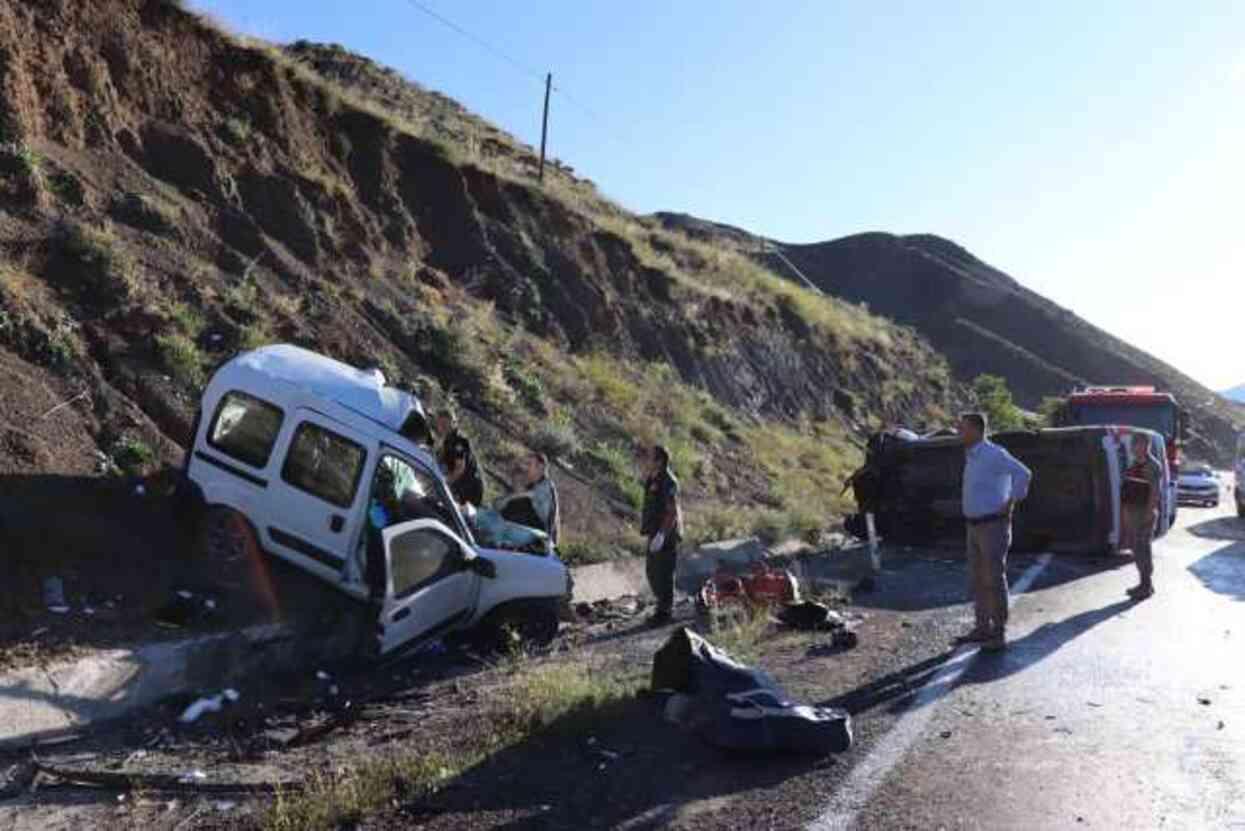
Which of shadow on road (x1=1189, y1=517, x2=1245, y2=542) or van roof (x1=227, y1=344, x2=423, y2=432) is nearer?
van roof (x1=227, y1=344, x2=423, y2=432)

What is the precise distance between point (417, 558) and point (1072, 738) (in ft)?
15.6

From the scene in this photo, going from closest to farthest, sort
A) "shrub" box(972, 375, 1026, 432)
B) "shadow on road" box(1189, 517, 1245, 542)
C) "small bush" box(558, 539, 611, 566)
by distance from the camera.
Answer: "small bush" box(558, 539, 611, 566) < "shadow on road" box(1189, 517, 1245, 542) < "shrub" box(972, 375, 1026, 432)

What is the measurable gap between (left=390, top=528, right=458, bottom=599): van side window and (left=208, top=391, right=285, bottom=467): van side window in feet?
4.25

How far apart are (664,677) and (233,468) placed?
405 cm

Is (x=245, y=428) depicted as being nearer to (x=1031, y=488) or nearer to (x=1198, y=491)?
(x=1031, y=488)

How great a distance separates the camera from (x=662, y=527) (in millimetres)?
11109

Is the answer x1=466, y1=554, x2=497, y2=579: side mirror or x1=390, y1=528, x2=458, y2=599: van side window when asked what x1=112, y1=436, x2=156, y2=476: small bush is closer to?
x1=390, y1=528, x2=458, y2=599: van side window

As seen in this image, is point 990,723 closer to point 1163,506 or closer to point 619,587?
point 619,587

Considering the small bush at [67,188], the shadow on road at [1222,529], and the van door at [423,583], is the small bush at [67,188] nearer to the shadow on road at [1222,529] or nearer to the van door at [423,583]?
the van door at [423,583]

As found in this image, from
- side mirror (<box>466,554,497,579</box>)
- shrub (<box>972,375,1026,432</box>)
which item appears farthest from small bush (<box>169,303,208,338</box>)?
shrub (<box>972,375,1026,432</box>)

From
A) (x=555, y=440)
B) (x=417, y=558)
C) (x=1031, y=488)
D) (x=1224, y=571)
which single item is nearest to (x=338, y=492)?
(x=417, y=558)

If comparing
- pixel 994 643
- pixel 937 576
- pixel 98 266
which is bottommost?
pixel 937 576

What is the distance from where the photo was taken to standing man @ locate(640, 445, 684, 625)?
11.1m

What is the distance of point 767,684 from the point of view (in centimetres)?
637
